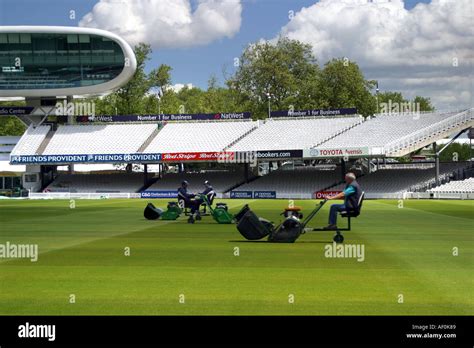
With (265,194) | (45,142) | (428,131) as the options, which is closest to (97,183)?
(45,142)

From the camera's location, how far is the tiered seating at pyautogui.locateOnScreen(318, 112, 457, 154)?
69125 mm

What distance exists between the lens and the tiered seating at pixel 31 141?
79.4m

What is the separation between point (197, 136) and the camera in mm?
79375

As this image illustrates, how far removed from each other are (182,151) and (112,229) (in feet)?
158

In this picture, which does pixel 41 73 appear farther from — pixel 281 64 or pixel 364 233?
pixel 364 233

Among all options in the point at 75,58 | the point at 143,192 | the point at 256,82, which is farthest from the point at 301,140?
the point at 256,82

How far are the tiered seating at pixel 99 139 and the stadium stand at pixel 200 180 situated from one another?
488 centimetres

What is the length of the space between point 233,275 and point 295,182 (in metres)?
58.8

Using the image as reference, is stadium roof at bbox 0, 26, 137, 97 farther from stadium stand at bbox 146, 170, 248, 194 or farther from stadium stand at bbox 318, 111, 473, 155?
stadium stand at bbox 318, 111, 473, 155

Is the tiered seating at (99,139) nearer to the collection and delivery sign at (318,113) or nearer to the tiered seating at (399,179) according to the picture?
the collection and delivery sign at (318,113)

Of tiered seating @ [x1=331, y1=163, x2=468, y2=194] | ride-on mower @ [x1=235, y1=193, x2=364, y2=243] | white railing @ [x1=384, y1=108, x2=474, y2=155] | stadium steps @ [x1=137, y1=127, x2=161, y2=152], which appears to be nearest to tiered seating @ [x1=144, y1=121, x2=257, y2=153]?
stadium steps @ [x1=137, y1=127, x2=161, y2=152]

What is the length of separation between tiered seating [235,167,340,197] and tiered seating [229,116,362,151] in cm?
361

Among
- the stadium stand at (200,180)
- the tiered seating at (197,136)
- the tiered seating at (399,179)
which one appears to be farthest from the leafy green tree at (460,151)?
the stadium stand at (200,180)

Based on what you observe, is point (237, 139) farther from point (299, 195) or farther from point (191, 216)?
point (191, 216)
